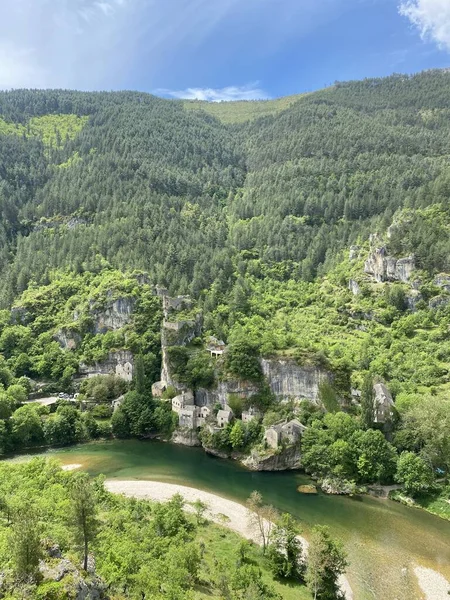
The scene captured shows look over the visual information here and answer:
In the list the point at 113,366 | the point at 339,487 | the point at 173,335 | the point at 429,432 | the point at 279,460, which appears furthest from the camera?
the point at 113,366

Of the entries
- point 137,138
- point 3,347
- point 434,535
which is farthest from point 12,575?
point 137,138

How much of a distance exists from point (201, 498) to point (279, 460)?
1226cm

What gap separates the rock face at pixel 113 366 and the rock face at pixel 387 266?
2297 inches

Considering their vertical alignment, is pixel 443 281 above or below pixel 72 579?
above

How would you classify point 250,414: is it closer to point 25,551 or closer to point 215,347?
point 215,347

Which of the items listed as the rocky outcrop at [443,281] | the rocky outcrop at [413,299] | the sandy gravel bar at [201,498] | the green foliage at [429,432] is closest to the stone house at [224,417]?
the sandy gravel bar at [201,498]

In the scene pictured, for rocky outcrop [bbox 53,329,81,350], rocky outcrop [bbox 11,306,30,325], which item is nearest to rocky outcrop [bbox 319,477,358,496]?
rocky outcrop [bbox 53,329,81,350]

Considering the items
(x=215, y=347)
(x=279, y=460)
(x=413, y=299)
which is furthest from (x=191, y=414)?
(x=413, y=299)

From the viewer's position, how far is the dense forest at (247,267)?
6050 centimetres

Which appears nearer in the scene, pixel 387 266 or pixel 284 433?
pixel 284 433

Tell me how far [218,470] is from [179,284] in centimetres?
4971

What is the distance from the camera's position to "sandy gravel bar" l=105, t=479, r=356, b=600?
41438 mm

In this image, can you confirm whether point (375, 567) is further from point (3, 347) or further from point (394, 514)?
point (3, 347)

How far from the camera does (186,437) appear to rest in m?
63.2
